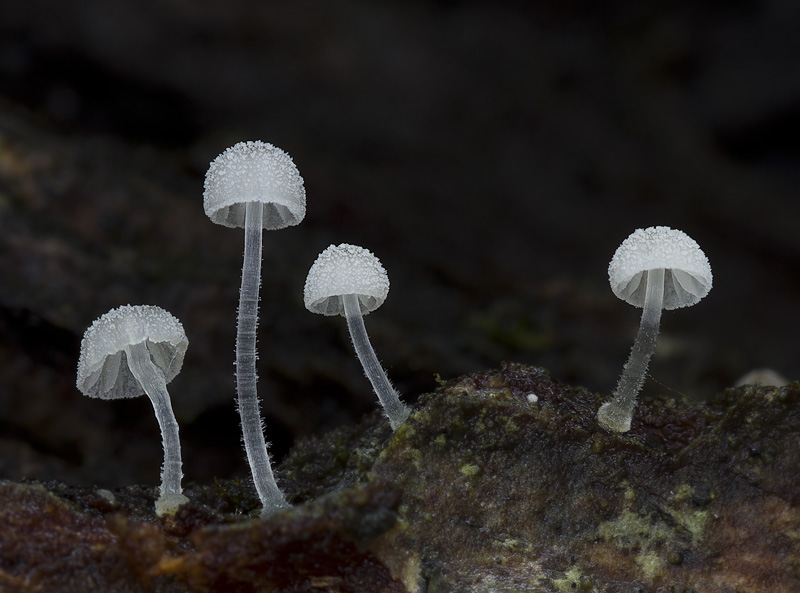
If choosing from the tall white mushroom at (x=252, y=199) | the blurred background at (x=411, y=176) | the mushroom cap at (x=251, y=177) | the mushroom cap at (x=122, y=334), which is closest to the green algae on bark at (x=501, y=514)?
the tall white mushroom at (x=252, y=199)

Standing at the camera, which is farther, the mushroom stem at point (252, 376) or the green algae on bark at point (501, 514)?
the mushroom stem at point (252, 376)

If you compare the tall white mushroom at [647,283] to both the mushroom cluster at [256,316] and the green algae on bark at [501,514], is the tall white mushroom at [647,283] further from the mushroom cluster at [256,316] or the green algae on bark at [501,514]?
the green algae on bark at [501,514]

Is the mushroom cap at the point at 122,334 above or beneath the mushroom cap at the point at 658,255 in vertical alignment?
beneath

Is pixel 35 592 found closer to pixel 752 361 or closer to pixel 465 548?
pixel 465 548

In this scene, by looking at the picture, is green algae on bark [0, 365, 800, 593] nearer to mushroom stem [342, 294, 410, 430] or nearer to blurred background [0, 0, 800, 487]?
mushroom stem [342, 294, 410, 430]

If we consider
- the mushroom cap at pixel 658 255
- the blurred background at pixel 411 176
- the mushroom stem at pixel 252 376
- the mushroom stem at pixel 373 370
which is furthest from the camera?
the blurred background at pixel 411 176

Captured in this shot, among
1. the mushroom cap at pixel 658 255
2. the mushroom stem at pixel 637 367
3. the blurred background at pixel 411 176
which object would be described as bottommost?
the mushroom stem at pixel 637 367

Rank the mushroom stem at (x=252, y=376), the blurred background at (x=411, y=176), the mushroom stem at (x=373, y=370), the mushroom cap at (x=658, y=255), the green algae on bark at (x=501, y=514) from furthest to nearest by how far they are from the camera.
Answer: the blurred background at (x=411, y=176) → the mushroom stem at (x=373, y=370) → the mushroom stem at (x=252, y=376) → the mushroom cap at (x=658, y=255) → the green algae on bark at (x=501, y=514)

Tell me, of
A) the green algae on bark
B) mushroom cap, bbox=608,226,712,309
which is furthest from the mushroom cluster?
the green algae on bark
